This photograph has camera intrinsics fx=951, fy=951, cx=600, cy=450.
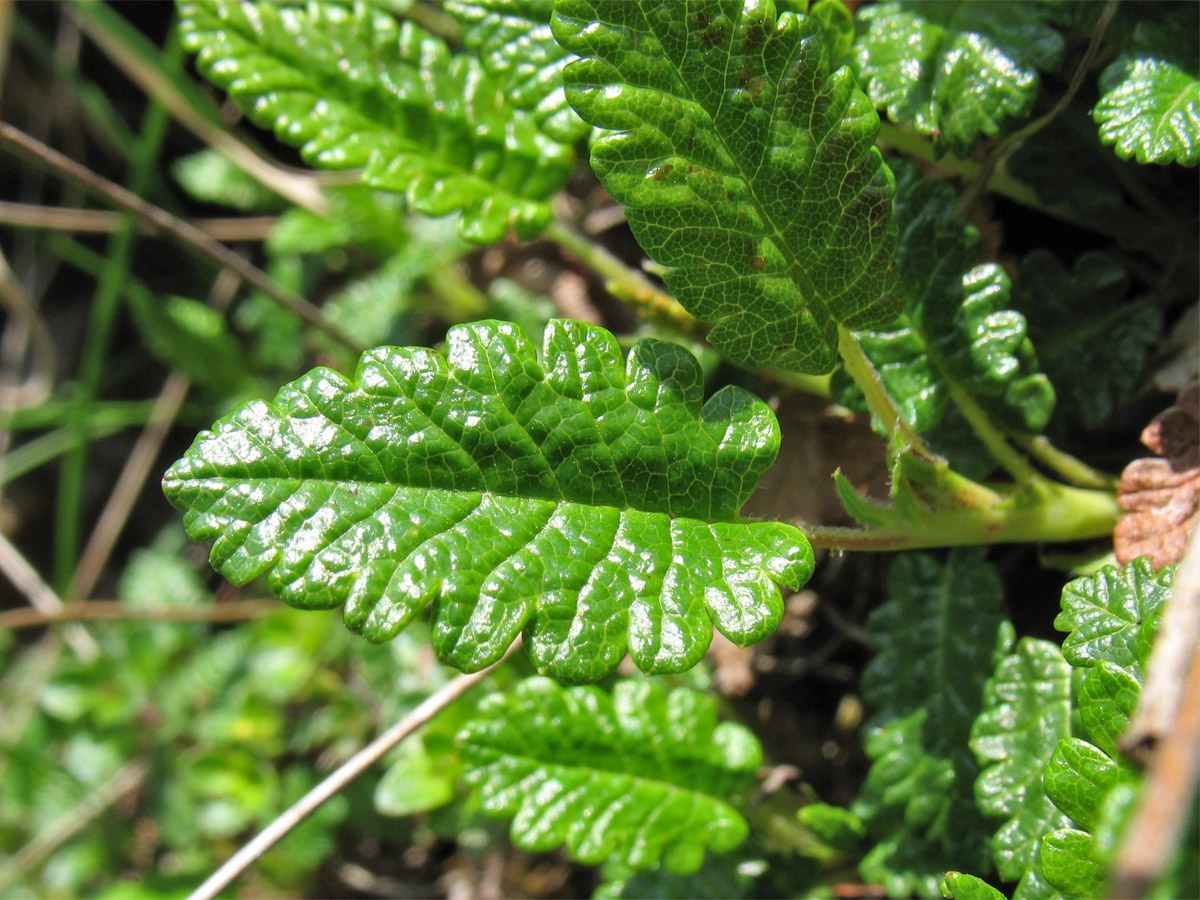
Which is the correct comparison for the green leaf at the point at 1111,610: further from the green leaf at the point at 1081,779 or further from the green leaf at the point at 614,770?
the green leaf at the point at 614,770

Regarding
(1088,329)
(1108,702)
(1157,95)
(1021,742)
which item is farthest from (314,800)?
(1157,95)

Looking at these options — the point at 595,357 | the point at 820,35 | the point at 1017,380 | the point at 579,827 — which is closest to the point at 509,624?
the point at 595,357

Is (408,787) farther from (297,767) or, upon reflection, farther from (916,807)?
(916,807)

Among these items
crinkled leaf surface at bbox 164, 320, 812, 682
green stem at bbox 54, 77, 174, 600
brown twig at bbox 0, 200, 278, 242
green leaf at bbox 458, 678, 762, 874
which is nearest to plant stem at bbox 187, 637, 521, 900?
green leaf at bbox 458, 678, 762, 874

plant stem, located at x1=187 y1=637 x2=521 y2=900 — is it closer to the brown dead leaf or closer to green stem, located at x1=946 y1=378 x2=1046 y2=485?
green stem, located at x1=946 y1=378 x2=1046 y2=485

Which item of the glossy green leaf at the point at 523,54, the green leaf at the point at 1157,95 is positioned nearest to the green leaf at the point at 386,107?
the glossy green leaf at the point at 523,54

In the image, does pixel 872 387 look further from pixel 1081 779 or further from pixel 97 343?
pixel 97 343

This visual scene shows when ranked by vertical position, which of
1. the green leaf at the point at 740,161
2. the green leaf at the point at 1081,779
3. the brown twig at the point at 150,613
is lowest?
the brown twig at the point at 150,613
